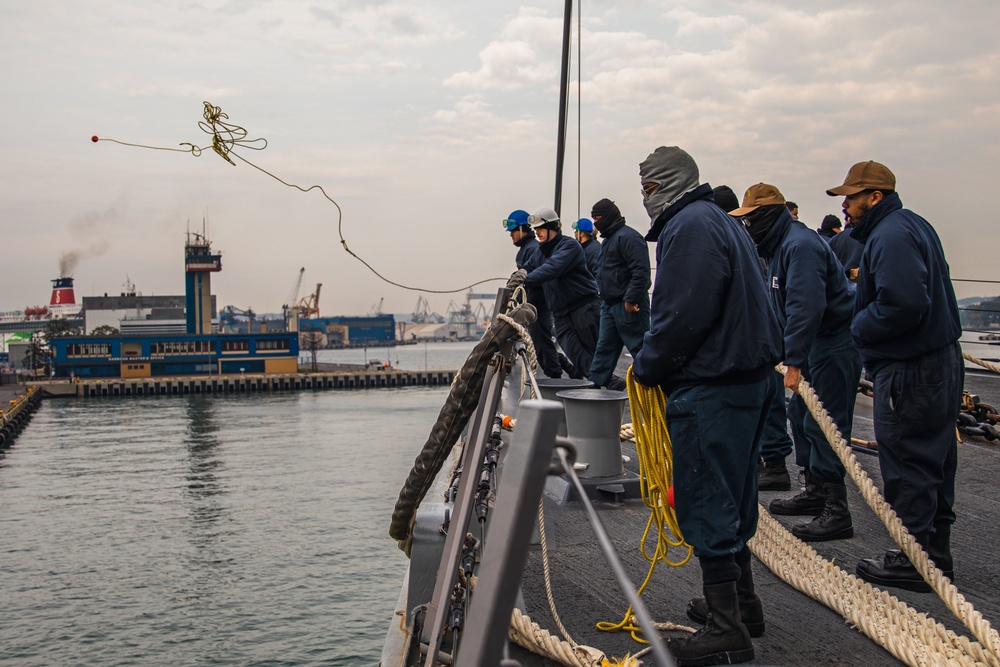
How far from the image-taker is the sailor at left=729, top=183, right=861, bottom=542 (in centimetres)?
420

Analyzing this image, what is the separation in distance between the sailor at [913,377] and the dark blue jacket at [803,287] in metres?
0.49

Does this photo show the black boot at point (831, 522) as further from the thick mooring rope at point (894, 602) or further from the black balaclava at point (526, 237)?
the black balaclava at point (526, 237)

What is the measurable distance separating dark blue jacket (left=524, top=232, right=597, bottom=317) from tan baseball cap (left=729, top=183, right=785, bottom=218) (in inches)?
141

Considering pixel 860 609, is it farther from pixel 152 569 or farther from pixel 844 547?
pixel 152 569

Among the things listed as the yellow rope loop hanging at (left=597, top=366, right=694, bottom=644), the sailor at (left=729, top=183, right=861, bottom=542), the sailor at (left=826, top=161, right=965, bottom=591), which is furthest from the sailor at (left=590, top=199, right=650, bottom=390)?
the yellow rope loop hanging at (left=597, top=366, right=694, bottom=644)

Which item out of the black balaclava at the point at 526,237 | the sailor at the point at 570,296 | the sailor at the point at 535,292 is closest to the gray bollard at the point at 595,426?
the sailor at the point at 570,296

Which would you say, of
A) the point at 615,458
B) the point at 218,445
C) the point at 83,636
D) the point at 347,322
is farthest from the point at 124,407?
the point at 347,322

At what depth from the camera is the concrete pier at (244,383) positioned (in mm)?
65688

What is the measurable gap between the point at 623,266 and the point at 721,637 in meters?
5.17

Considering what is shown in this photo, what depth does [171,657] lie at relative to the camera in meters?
13.4

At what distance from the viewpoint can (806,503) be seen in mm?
4617

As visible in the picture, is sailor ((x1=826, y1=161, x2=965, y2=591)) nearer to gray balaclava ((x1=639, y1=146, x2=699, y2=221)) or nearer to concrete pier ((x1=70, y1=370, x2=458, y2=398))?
gray balaclava ((x1=639, y1=146, x2=699, y2=221))

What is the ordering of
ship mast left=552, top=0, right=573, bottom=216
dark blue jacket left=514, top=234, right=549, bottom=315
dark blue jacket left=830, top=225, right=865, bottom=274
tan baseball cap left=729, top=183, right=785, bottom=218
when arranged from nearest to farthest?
tan baseball cap left=729, top=183, right=785, bottom=218 → dark blue jacket left=830, top=225, right=865, bottom=274 → dark blue jacket left=514, top=234, right=549, bottom=315 → ship mast left=552, top=0, right=573, bottom=216

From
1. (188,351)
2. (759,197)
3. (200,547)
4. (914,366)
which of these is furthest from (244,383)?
(914,366)
